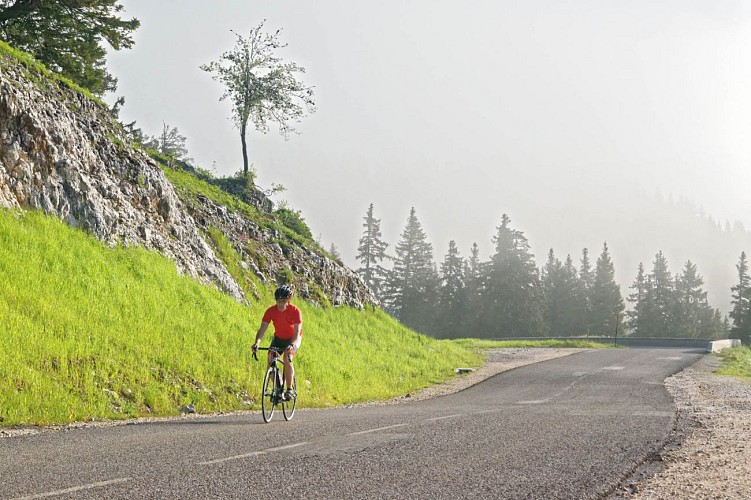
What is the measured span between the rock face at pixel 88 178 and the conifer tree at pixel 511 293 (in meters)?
66.7

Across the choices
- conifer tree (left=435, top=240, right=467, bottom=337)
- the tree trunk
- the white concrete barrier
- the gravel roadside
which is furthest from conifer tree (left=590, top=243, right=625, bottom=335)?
the gravel roadside

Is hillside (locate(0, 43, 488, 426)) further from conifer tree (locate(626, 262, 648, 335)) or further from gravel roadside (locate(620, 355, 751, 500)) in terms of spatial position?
conifer tree (locate(626, 262, 648, 335))

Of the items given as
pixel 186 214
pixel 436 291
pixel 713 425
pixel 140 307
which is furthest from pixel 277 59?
pixel 436 291

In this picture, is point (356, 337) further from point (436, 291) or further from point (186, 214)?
point (436, 291)

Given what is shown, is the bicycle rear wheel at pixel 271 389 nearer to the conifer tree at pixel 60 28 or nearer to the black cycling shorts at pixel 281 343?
the black cycling shorts at pixel 281 343

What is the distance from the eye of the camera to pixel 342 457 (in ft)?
22.9

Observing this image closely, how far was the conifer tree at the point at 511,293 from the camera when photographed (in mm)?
87375

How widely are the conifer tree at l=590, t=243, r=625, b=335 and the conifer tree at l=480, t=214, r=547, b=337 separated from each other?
1136 cm

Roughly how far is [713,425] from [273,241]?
22255 millimetres

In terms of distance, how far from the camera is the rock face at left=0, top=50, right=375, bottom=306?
652 inches

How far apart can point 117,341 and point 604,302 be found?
9362 cm

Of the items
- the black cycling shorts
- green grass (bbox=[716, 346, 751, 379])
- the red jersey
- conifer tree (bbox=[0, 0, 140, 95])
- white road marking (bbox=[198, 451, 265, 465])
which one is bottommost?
green grass (bbox=[716, 346, 751, 379])

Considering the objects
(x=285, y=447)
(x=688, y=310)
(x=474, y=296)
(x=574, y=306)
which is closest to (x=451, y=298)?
(x=474, y=296)

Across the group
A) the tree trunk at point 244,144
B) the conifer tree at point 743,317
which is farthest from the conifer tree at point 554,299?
the tree trunk at point 244,144
